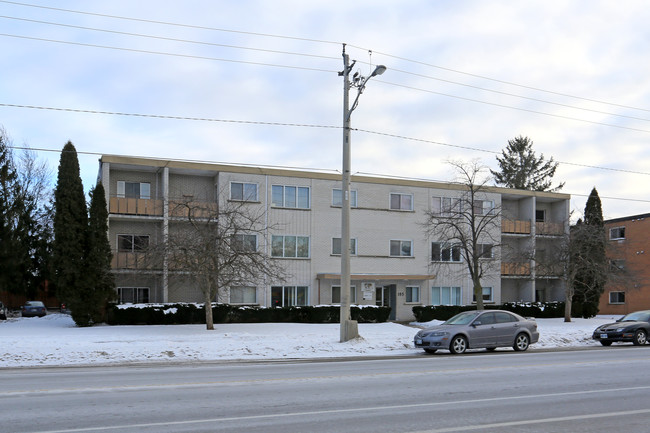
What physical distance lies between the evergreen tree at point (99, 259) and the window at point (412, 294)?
17902 millimetres

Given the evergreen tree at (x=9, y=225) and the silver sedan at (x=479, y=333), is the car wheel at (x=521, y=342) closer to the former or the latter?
the silver sedan at (x=479, y=333)

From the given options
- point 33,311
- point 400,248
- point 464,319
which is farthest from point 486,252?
point 33,311

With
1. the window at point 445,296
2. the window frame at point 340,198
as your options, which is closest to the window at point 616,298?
the window at point 445,296

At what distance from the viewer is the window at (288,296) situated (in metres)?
36.0

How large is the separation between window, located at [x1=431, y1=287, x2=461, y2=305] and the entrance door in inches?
111

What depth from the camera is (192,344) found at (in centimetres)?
2173

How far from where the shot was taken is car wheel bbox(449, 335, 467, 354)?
20109mm

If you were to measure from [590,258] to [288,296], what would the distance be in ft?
55.4

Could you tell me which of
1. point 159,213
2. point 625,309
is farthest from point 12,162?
Answer: point 625,309

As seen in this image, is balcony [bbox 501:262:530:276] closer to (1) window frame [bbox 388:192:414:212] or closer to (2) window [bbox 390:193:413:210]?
(1) window frame [bbox 388:192:414:212]

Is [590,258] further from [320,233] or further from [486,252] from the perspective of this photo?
[320,233]

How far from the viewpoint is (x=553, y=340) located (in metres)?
25.7

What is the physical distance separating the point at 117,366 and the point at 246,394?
784 centimetres

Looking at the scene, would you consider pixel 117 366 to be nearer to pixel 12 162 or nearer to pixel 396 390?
pixel 396 390
